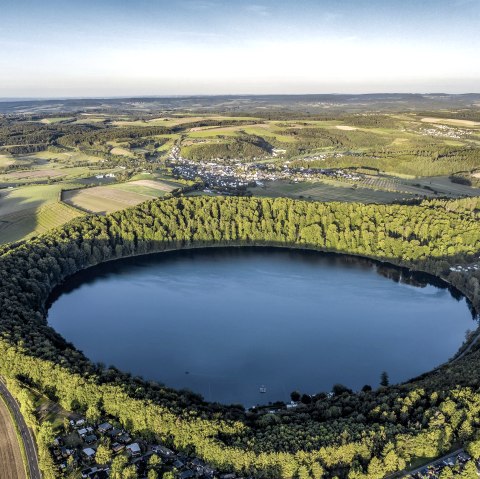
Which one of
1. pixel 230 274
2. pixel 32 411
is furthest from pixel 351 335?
pixel 32 411

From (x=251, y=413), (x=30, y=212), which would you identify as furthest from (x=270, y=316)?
(x=30, y=212)

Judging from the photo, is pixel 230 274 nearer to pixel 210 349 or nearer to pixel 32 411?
pixel 210 349

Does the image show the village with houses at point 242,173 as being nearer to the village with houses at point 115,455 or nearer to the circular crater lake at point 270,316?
the circular crater lake at point 270,316

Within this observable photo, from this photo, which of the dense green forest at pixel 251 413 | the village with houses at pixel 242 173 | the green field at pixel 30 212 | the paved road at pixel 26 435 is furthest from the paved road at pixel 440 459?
the village with houses at pixel 242 173

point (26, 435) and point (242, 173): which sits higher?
point (242, 173)

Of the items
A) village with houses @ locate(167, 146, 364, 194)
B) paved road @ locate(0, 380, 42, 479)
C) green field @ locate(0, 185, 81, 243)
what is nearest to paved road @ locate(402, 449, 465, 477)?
paved road @ locate(0, 380, 42, 479)

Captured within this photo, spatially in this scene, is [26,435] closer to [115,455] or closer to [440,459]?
[115,455]

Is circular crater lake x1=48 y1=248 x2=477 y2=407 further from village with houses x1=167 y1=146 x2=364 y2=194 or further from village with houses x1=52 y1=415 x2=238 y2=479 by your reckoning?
village with houses x1=167 y1=146 x2=364 y2=194

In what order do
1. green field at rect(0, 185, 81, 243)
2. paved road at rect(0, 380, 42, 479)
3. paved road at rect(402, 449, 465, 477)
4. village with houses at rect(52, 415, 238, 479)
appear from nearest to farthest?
paved road at rect(402, 449, 465, 477) < village with houses at rect(52, 415, 238, 479) < paved road at rect(0, 380, 42, 479) < green field at rect(0, 185, 81, 243)
